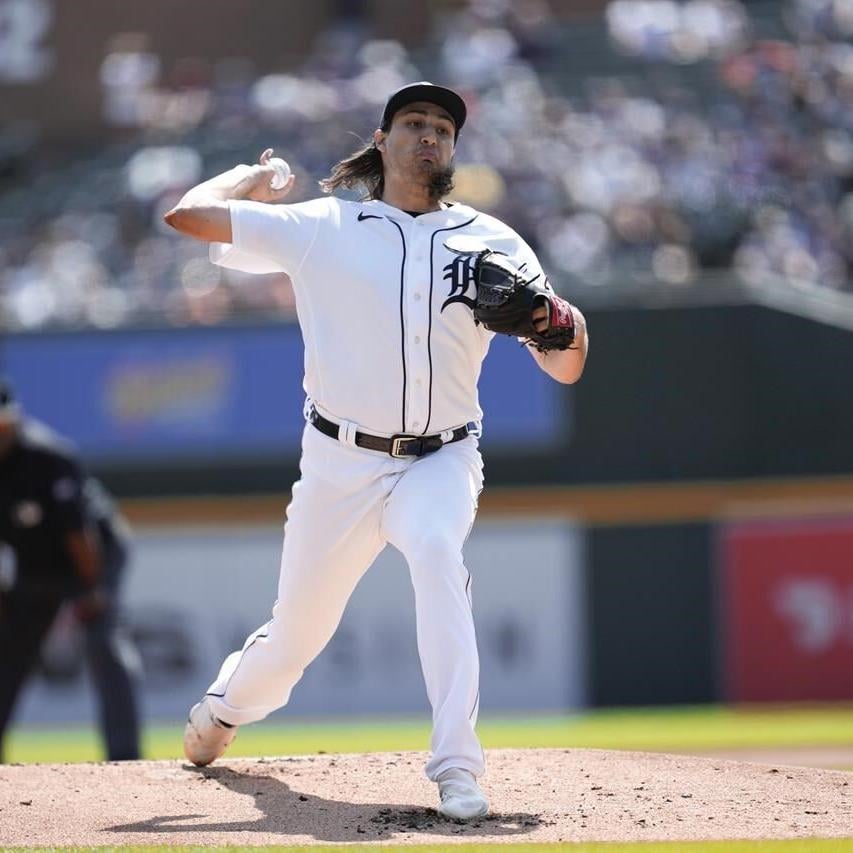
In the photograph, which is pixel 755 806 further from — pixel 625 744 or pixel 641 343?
pixel 641 343

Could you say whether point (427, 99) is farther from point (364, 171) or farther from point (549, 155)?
point (549, 155)

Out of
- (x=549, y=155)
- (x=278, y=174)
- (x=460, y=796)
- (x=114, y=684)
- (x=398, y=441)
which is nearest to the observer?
(x=460, y=796)

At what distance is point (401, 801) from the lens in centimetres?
552

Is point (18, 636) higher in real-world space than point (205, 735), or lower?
higher

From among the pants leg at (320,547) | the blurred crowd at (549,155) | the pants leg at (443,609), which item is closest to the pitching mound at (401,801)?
the pants leg at (443,609)

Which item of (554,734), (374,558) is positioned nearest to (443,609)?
(374,558)

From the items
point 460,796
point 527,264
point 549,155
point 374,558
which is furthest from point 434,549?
point 549,155

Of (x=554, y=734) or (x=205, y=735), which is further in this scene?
(x=554, y=734)

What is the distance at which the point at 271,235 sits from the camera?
5.28 m

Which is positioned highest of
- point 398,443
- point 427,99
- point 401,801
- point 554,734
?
point 427,99

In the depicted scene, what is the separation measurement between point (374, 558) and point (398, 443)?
369 millimetres

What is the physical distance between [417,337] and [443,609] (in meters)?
0.79

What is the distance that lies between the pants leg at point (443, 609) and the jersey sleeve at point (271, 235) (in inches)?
29.7

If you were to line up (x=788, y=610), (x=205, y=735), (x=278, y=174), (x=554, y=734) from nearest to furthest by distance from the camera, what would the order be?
(x=278, y=174) → (x=205, y=735) → (x=554, y=734) → (x=788, y=610)
